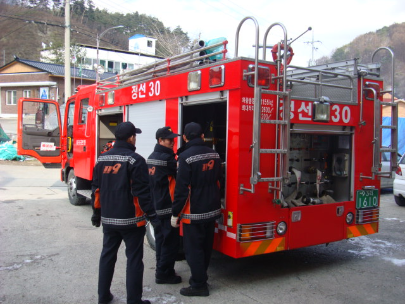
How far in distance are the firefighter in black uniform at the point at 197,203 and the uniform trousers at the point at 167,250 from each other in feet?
1.29

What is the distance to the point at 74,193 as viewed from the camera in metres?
9.18

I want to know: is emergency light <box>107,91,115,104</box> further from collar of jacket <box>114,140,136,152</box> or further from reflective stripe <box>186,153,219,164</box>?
reflective stripe <box>186,153,219,164</box>

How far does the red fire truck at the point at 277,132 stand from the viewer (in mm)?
4164

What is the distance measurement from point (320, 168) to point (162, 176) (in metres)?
2.31

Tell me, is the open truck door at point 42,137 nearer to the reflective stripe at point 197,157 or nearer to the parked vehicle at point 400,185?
the reflective stripe at point 197,157

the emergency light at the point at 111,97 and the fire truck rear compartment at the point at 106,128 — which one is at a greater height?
the emergency light at the point at 111,97

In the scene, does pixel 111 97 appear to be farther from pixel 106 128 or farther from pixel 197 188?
pixel 197 188

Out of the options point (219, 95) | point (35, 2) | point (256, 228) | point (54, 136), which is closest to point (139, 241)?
point (256, 228)

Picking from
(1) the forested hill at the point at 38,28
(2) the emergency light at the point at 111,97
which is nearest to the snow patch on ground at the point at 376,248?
(2) the emergency light at the point at 111,97

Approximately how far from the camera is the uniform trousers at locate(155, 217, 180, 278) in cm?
462

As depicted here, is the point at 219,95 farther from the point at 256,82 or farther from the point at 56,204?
the point at 56,204

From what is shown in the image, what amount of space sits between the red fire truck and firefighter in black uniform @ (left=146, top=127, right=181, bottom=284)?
0.55 meters

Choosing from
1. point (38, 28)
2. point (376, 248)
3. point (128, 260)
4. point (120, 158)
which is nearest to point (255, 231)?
A: point (128, 260)

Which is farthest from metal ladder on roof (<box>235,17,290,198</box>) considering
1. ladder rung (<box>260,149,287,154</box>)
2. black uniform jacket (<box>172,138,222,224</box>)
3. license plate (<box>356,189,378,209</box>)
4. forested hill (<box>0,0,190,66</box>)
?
forested hill (<box>0,0,190,66</box>)
